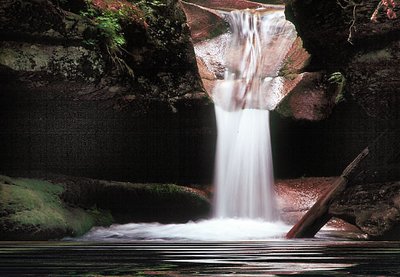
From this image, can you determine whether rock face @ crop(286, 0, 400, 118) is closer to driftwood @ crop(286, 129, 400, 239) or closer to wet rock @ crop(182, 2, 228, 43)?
driftwood @ crop(286, 129, 400, 239)

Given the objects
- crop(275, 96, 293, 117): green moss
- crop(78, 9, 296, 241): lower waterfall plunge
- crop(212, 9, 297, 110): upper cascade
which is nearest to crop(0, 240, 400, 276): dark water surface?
crop(78, 9, 296, 241): lower waterfall plunge

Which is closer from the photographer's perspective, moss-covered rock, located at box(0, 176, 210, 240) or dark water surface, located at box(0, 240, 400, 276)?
dark water surface, located at box(0, 240, 400, 276)

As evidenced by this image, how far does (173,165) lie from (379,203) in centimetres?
482

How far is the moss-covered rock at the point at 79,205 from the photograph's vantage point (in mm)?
8094

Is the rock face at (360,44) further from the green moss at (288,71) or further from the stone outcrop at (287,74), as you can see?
the green moss at (288,71)

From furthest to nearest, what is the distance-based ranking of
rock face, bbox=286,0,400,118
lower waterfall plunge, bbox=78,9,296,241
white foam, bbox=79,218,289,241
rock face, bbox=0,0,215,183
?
lower waterfall plunge, bbox=78,9,296,241 → rock face, bbox=286,0,400,118 → rock face, bbox=0,0,215,183 → white foam, bbox=79,218,289,241

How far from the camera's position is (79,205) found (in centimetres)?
1049

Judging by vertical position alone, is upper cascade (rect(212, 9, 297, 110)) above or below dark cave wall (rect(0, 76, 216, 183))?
above

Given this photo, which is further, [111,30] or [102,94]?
[102,94]

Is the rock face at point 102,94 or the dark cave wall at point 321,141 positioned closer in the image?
the rock face at point 102,94

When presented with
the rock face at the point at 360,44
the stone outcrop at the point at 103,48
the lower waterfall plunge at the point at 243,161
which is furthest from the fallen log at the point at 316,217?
the stone outcrop at the point at 103,48

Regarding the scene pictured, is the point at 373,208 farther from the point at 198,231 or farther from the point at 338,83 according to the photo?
the point at 338,83

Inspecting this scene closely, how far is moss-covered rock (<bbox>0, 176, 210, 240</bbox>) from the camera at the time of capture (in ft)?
26.6

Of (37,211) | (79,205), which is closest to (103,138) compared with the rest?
(79,205)
